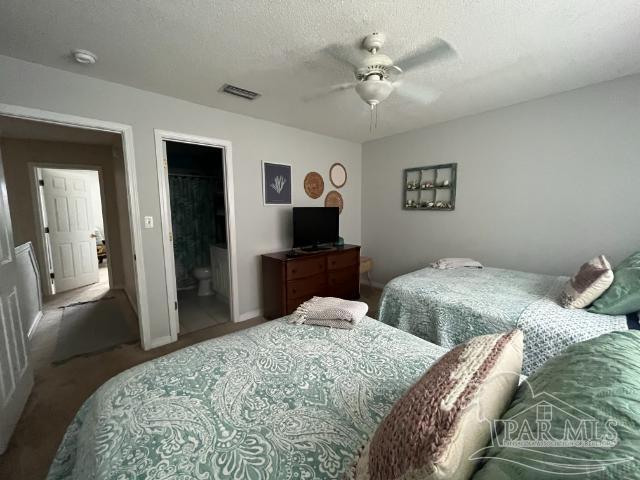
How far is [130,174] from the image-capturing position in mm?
2404

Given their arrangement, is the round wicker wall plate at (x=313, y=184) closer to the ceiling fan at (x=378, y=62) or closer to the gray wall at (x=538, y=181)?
the gray wall at (x=538, y=181)

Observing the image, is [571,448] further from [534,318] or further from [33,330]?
[33,330]

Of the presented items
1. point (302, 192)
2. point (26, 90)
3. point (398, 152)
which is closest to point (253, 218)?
point (302, 192)

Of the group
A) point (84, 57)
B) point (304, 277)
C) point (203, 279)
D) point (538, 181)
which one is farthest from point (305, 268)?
point (538, 181)

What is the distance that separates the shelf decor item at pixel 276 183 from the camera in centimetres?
329

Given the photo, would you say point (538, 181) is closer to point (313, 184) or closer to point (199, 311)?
point (313, 184)

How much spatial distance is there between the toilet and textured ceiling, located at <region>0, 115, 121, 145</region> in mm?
1995

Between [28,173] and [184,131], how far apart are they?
119 inches

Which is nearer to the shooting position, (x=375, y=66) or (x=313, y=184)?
(x=375, y=66)

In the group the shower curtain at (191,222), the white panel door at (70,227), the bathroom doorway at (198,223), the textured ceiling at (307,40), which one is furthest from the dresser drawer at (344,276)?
the white panel door at (70,227)

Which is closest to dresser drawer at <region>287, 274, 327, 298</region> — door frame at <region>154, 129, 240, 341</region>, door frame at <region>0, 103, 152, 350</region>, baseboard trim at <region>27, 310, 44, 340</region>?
door frame at <region>154, 129, 240, 341</region>

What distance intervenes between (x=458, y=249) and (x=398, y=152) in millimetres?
1612

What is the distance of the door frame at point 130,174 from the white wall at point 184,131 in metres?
0.04

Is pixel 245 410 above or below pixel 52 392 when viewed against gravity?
above
